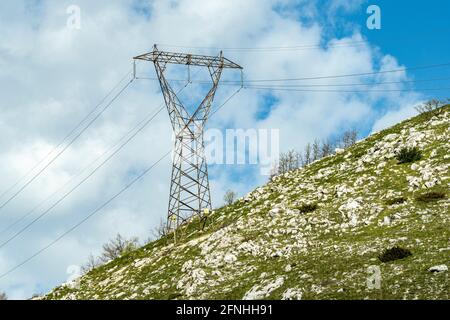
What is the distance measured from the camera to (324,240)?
102 feet

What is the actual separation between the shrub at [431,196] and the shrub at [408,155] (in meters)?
7.76

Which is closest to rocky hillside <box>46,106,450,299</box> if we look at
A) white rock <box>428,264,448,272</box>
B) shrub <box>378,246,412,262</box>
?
Result: white rock <box>428,264,448,272</box>

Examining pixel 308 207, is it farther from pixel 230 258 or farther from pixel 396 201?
pixel 230 258

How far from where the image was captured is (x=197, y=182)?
44.7 meters

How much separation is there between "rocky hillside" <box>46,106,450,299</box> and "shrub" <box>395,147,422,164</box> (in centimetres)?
48

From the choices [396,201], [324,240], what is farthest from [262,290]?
[396,201]

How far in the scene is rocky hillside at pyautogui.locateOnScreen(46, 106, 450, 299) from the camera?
2334cm

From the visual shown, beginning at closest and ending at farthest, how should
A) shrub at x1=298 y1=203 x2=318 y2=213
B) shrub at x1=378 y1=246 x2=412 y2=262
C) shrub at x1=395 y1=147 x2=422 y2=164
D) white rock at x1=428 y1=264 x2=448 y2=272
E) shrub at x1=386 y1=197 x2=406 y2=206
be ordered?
white rock at x1=428 y1=264 x2=448 y2=272
shrub at x1=378 y1=246 x2=412 y2=262
shrub at x1=386 y1=197 x2=406 y2=206
shrub at x1=298 y1=203 x2=318 y2=213
shrub at x1=395 y1=147 x2=422 y2=164

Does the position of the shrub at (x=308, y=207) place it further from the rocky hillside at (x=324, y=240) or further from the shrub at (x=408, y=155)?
the shrub at (x=408, y=155)

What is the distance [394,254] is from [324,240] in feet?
22.5

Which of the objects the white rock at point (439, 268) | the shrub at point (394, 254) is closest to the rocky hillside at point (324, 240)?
the white rock at point (439, 268)

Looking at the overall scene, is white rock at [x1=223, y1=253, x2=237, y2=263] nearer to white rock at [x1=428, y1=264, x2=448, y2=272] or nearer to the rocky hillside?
the rocky hillside

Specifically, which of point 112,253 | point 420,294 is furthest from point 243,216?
point 112,253
